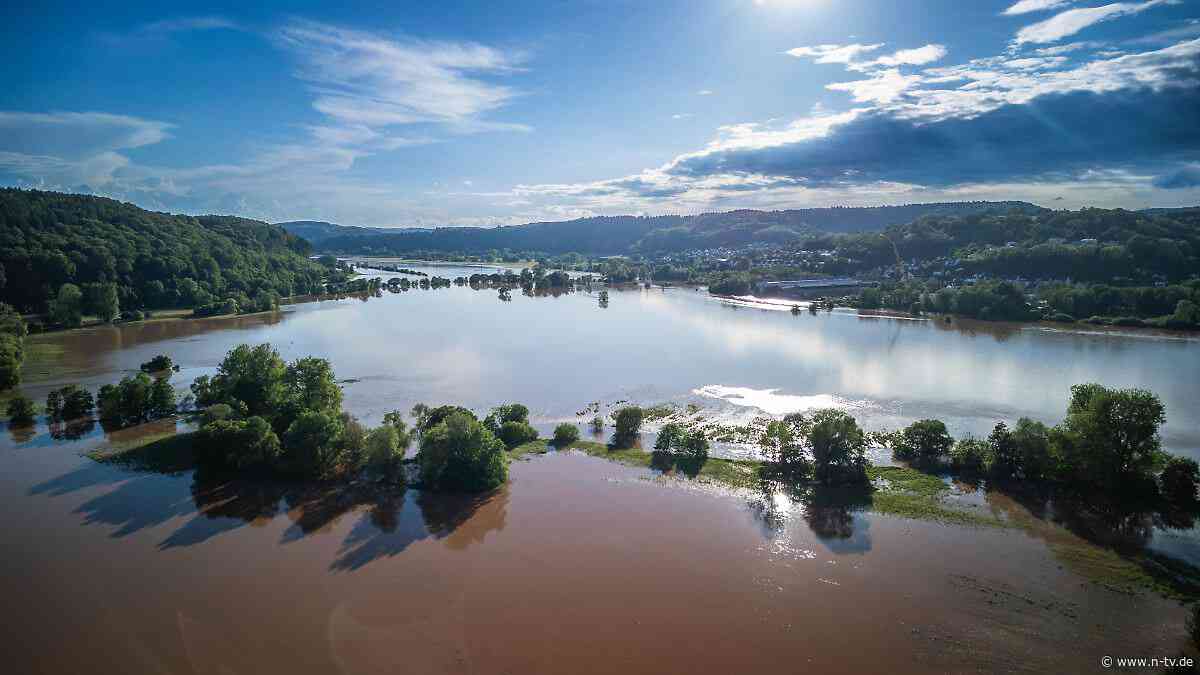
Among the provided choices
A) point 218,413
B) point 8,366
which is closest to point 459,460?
point 218,413

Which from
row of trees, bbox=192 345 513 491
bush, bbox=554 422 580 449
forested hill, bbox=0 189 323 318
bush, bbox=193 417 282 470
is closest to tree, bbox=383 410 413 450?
row of trees, bbox=192 345 513 491

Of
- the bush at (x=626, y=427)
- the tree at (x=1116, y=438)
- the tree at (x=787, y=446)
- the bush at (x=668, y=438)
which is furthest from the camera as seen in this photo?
the bush at (x=626, y=427)

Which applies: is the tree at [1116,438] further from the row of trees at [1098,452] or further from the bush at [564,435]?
the bush at [564,435]

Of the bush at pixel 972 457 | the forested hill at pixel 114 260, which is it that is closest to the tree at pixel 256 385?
→ the bush at pixel 972 457

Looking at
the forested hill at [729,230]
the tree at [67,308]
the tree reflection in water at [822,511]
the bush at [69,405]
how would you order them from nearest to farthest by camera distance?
the tree reflection in water at [822,511], the bush at [69,405], the tree at [67,308], the forested hill at [729,230]

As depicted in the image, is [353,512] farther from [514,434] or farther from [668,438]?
[668,438]
